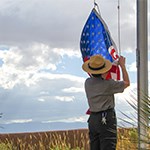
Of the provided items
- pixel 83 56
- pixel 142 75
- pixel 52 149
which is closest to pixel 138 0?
pixel 142 75

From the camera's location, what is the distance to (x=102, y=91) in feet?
16.6

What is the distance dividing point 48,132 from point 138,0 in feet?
9.19

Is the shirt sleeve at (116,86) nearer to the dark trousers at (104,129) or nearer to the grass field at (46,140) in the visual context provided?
the dark trousers at (104,129)

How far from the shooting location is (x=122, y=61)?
5.06 meters

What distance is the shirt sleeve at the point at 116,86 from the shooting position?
16.3ft

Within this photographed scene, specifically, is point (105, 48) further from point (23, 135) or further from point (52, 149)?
point (23, 135)

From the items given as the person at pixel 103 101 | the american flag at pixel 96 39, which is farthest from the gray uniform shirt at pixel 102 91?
the american flag at pixel 96 39

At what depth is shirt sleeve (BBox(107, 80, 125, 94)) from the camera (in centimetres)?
496

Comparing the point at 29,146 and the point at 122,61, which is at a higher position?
the point at 122,61

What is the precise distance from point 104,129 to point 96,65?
1.90 feet

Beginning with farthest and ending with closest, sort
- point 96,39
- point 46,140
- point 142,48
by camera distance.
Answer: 1. point 46,140
2. point 96,39
3. point 142,48

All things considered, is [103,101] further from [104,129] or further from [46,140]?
[46,140]

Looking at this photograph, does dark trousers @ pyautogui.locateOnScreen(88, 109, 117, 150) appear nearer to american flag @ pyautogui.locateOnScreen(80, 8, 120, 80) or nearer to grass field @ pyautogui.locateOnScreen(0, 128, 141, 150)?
american flag @ pyautogui.locateOnScreen(80, 8, 120, 80)

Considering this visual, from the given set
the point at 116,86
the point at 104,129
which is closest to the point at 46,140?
the point at 104,129
